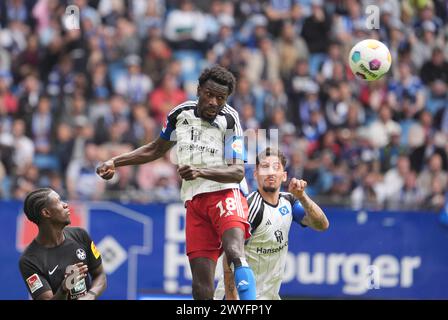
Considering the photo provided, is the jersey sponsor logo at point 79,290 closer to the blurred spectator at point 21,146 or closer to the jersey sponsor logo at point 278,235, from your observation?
the jersey sponsor logo at point 278,235

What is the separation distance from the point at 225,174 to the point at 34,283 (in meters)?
2.08

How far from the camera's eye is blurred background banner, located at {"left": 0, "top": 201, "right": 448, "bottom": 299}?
16.5 meters

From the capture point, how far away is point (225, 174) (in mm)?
10336

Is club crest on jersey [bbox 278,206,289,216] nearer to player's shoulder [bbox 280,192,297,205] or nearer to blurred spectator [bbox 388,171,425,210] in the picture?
player's shoulder [bbox 280,192,297,205]

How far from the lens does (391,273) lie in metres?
16.5

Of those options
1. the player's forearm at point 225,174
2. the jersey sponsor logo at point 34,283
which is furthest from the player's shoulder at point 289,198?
the jersey sponsor logo at point 34,283

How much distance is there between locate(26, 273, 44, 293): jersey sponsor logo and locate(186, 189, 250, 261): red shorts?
164 cm

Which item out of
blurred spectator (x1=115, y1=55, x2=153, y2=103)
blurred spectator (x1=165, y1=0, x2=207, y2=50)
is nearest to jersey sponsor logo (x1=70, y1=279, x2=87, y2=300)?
blurred spectator (x1=115, y1=55, x2=153, y2=103)

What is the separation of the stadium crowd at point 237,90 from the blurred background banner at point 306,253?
0.38 m

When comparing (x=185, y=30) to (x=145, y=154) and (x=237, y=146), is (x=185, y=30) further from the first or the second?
(x=237, y=146)

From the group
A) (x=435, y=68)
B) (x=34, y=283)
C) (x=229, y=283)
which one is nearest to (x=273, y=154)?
(x=229, y=283)

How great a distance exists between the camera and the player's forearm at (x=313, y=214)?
10794mm

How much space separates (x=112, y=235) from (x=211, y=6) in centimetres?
688

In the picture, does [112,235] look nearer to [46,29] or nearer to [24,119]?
[24,119]
